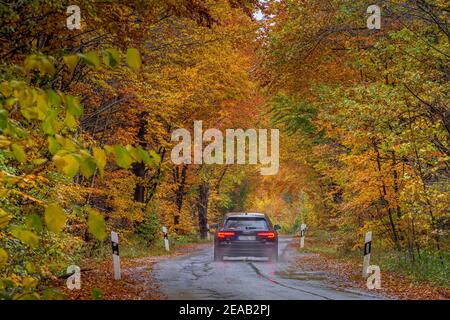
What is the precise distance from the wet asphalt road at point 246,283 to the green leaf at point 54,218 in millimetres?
6915

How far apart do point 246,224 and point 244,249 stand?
814mm

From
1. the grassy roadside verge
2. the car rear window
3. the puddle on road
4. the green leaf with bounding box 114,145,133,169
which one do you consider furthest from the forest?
the car rear window

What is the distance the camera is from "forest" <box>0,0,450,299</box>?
399 cm

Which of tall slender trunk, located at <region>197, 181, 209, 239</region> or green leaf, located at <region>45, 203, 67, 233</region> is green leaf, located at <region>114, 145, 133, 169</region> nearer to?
green leaf, located at <region>45, 203, 67, 233</region>

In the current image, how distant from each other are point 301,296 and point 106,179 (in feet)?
42.0

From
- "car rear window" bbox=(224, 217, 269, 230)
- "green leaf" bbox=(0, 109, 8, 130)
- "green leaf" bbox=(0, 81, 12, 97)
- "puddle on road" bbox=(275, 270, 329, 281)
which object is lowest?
"puddle on road" bbox=(275, 270, 329, 281)

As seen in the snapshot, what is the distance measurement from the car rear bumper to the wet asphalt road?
73 cm

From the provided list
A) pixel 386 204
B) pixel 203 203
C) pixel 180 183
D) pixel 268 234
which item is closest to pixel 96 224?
pixel 386 204

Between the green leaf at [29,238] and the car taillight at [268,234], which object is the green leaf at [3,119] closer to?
the green leaf at [29,238]

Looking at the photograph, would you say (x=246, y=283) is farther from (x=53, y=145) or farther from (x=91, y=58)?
(x=91, y=58)

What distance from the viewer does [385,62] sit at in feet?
52.5

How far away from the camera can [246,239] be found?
1791 cm

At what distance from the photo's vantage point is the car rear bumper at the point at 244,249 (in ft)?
58.7

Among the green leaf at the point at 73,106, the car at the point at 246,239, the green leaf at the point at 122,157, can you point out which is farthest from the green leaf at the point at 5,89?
the car at the point at 246,239
